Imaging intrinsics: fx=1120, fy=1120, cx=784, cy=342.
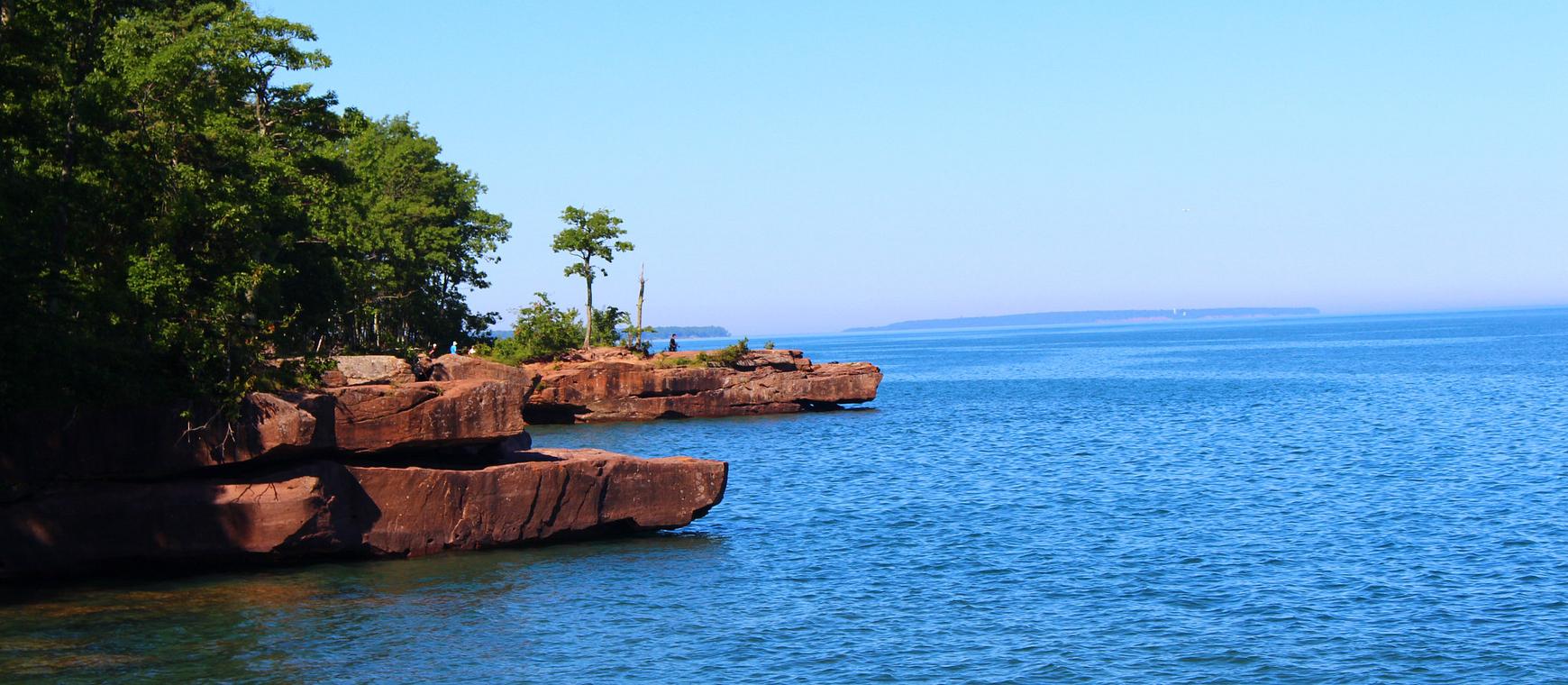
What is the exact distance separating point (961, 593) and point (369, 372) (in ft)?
55.9

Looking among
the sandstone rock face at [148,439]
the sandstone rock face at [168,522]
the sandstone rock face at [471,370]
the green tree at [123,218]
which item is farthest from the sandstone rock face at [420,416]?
the sandstone rock face at [471,370]

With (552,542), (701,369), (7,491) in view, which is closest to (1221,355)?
(701,369)

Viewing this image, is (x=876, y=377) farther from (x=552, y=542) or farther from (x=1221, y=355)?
(x=1221, y=355)

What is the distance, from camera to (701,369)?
7538 centimetres

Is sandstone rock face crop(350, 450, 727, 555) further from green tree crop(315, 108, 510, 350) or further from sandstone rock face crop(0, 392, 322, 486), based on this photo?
green tree crop(315, 108, 510, 350)

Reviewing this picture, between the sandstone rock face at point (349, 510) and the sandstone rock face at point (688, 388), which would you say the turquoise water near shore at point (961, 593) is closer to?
the sandstone rock face at point (349, 510)

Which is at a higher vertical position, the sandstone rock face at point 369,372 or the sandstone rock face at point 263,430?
the sandstone rock face at point 369,372

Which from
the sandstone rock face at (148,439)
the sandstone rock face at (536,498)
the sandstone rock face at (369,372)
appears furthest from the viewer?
the sandstone rock face at (369,372)

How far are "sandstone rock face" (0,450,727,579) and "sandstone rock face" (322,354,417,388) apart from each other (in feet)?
8.65

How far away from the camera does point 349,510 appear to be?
28.6 metres

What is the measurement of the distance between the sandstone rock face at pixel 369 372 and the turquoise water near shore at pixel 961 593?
4.88m

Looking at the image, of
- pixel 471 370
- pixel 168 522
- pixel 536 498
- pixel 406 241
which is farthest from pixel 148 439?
pixel 406 241

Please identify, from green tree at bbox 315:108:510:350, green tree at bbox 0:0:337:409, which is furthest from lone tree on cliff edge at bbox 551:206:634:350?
green tree at bbox 0:0:337:409

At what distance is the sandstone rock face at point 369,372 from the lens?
30.2 meters
